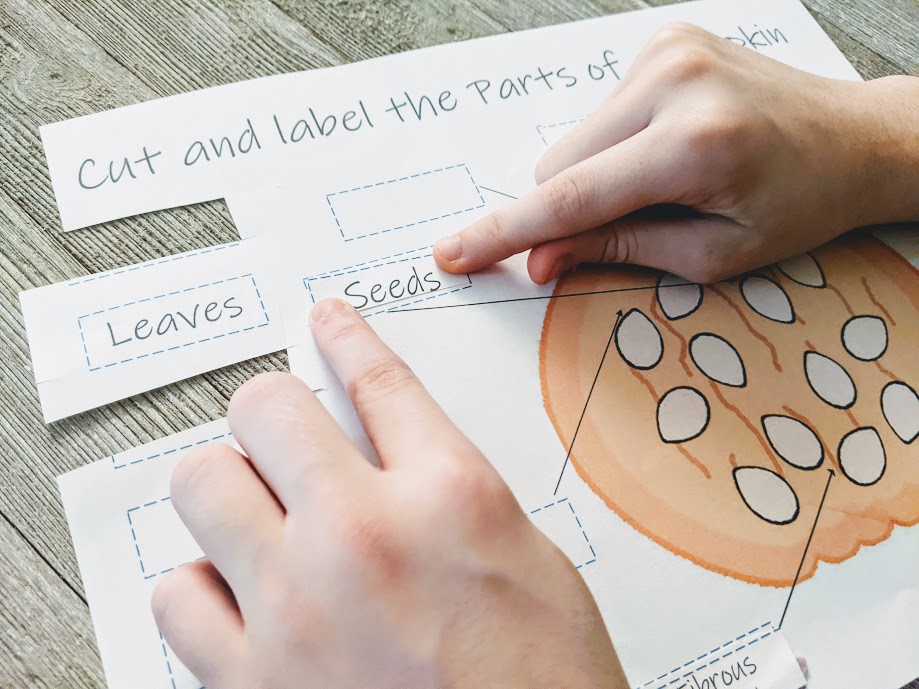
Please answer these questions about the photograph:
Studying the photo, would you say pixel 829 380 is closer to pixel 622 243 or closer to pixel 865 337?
pixel 865 337

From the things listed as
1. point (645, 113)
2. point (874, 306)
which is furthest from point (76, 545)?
point (874, 306)

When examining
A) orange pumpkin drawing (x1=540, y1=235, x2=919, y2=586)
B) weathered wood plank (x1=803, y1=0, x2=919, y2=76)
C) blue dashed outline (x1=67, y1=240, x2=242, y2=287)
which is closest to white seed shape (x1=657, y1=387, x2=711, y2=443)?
orange pumpkin drawing (x1=540, y1=235, x2=919, y2=586)

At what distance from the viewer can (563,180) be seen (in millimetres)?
466

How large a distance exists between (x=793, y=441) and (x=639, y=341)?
0.12 metres

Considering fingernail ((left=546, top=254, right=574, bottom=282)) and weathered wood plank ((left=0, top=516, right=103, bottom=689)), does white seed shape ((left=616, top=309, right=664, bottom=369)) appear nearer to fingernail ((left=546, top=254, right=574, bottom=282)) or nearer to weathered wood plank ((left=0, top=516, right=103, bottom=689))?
fingernail ((left=546, top=254, right=574, bottom=282))

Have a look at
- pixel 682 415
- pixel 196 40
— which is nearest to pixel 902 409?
pixel 682 415

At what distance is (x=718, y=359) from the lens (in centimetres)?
49

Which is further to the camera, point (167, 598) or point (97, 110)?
point (97, 110)

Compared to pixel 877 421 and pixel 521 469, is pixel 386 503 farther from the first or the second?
pixel 877 421

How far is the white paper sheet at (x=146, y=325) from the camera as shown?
1.38 feet

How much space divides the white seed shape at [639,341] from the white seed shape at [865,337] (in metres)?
0.15

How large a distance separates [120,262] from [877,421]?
0.53 m

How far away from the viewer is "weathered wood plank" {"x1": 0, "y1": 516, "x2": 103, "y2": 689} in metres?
0.36

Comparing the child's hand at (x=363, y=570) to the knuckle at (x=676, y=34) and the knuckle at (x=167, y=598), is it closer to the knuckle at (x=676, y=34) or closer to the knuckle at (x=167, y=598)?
the knuckle at (x=167, y=598)
